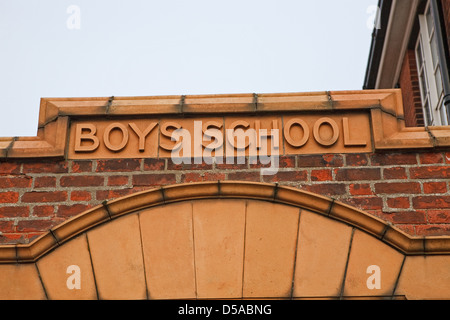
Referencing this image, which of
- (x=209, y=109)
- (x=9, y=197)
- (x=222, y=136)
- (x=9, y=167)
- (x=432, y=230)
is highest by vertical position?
(x=209, y=109)

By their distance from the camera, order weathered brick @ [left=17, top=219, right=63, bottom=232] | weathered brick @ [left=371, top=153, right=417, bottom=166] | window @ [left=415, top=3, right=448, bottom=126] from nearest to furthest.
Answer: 1. weathered brick @ [left=17, top=219, right=63, bottom=232]
2. weathered brick @ [left=371, top=153, right=417, bottom=166]
3. window @ [left=415, top=3, right=448, bottom=126]

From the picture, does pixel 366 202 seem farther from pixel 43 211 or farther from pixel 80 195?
pixel 43 211

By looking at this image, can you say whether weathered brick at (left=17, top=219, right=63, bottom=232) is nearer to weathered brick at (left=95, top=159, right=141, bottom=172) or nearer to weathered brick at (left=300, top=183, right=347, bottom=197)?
weathered brick at (left=95, top=159, right=141, bottom=172)

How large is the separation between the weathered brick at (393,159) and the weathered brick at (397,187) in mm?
138

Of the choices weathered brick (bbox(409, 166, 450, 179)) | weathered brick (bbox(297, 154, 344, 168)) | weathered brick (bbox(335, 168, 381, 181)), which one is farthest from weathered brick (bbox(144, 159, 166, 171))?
weathered brick (bbox(409, 166, 450, 179))

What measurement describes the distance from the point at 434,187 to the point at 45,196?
239 cm

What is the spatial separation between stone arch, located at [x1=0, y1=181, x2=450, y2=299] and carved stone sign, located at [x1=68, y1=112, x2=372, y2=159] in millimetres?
286

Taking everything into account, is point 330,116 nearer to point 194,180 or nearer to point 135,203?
point 194,180

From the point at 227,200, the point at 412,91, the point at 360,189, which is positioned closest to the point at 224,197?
the point at 227,200

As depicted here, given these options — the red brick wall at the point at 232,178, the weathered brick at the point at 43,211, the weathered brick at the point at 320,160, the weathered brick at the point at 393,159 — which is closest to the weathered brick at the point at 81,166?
the red brick wall at the point at 232,178

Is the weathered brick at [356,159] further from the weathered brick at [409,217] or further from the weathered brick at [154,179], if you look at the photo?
the weathered brick at [154,179]

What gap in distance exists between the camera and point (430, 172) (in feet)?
12.0

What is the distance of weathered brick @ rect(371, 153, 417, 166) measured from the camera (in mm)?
3691

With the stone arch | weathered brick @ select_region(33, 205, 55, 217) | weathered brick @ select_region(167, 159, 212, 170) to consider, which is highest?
weathered brick @ select_region(167, 159, 212, 170)
